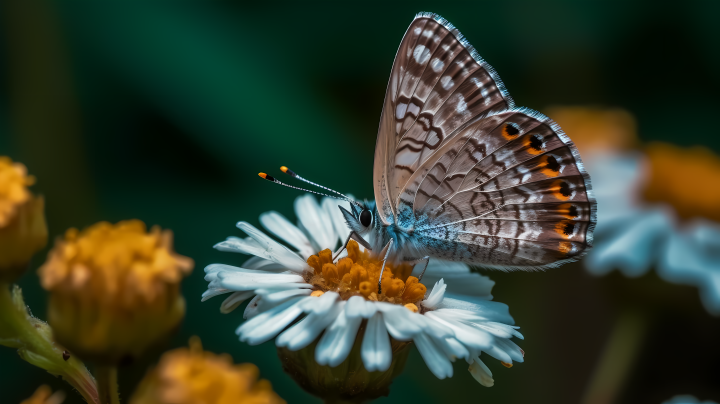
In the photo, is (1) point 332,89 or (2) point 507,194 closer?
(2) point 507,194

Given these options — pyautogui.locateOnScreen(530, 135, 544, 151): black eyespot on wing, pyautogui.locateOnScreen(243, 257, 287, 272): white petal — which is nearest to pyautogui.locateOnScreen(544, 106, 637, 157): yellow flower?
pyautogui.locateOnScreen(530, 135, 544, 151): black eyespot on wing

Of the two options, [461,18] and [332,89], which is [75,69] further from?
[461,18]

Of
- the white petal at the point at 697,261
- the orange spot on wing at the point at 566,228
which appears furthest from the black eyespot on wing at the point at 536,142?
the white petal at the point at 697,261

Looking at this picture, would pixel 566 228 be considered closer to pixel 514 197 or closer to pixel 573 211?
pixel 573 211

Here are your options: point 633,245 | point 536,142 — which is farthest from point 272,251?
point 633,245

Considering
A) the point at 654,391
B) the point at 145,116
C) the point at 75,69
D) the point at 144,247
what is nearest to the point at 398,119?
the point at 144,247

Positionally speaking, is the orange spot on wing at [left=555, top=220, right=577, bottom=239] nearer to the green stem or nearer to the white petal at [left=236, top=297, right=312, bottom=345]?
the white petal at [left=236, top=297, right=312, bottom=345]
